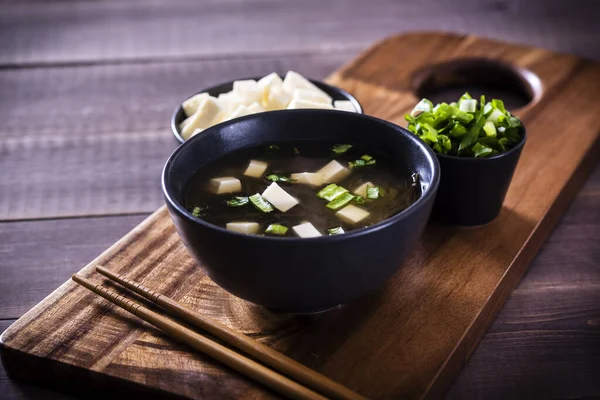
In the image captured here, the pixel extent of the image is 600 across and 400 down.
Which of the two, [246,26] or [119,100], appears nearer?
[119,100]

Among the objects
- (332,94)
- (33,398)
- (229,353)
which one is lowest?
(33,398)

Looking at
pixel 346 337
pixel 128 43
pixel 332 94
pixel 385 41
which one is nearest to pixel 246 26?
pixel 128 43

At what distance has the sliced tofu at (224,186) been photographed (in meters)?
1.68

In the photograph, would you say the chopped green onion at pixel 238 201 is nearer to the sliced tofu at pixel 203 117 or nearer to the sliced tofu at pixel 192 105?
the sliced tofu at pixel 203 117

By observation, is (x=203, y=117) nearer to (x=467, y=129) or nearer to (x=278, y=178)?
(x=278, y=178)

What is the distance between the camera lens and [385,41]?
9.55ft

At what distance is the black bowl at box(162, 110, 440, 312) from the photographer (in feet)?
4.64

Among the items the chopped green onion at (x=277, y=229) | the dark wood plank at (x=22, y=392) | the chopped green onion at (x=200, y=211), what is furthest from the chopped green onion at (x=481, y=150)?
the dark wood plank at (x=22, y=392)

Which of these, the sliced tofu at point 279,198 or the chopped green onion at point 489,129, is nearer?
the sliced tofu at point 279,198

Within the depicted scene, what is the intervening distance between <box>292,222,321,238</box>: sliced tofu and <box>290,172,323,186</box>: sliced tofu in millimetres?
170

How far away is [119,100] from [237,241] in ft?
5.10

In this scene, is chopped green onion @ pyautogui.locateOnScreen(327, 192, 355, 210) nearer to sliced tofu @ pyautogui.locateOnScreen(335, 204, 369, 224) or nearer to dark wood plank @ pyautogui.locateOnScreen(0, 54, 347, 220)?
sliced tofu @ pyautogui.locateOnScreen(335, 204, 369, 224)

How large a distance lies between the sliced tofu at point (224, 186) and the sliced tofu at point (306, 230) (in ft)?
0.65

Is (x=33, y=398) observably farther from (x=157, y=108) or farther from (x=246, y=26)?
(x=246, y=26)
